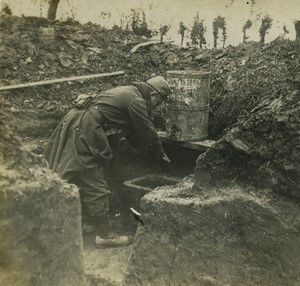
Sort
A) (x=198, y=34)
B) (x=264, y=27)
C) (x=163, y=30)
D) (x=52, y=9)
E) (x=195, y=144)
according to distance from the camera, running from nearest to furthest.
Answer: (x=195, y=144) → (x=264, y=27) → (x=198, y=34) → (x=52, y=9) → (x=163, y=30)

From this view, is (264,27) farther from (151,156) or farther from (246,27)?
(151,156)

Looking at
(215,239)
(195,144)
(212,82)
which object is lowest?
(215,239)

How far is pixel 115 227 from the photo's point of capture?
16.3 ft

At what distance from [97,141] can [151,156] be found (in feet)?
3.82

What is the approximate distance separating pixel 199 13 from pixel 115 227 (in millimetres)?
5513

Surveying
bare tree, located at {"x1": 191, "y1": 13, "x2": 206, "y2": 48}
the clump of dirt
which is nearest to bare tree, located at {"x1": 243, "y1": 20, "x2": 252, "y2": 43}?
the clump of dirt

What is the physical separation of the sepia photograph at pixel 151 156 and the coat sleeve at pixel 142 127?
1 cm

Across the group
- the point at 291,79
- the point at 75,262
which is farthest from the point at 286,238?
the point at 75,262

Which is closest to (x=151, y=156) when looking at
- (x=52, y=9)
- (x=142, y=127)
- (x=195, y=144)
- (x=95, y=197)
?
(x=195, y=144)

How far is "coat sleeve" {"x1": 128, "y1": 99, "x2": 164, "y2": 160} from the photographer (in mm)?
4852

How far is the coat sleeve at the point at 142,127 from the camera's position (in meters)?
4.85

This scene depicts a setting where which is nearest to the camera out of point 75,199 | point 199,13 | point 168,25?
point 75,199

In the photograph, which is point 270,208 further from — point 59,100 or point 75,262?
point 59,100

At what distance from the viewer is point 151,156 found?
5.78 meters
